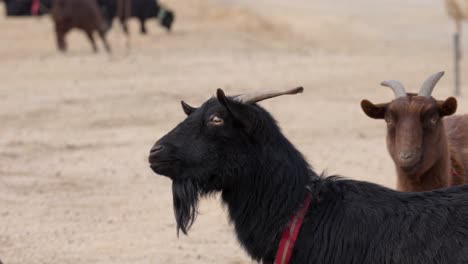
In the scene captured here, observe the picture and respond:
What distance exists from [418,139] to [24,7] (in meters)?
20.2

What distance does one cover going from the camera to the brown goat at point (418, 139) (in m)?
7.91

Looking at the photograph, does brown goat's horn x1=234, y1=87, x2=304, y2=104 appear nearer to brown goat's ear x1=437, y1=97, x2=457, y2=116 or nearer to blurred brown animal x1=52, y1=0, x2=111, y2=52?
brown goat's ear x1=437, y1=97, x2=457, y2=116

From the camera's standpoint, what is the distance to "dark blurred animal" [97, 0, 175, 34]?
25344 millimetres

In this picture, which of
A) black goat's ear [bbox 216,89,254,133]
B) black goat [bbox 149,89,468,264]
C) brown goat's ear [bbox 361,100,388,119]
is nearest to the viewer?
black goat [bbox 149,89,468,264]

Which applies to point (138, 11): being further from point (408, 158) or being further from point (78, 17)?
point (408, 158)

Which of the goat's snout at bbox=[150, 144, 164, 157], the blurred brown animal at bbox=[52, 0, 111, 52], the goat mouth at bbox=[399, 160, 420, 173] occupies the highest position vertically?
the goat's snout at bbox=[150, 144, 164, 157]

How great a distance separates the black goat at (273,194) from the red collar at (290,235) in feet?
0.08

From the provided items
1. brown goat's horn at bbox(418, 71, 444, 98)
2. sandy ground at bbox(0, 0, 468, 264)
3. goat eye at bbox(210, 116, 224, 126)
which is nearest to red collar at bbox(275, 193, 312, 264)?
goat eye at bbox(210, 116, 224, 126)

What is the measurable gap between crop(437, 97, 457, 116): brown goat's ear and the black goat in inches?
87.2

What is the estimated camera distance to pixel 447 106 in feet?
26.5

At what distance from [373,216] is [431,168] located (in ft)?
7.84

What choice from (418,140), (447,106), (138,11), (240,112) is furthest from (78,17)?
(240,112)

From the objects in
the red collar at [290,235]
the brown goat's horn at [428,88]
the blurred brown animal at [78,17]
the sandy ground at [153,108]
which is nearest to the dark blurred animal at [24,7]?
the sandy ground at [153,108]

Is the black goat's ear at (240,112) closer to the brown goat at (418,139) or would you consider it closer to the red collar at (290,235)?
the red collar at (290,235)
